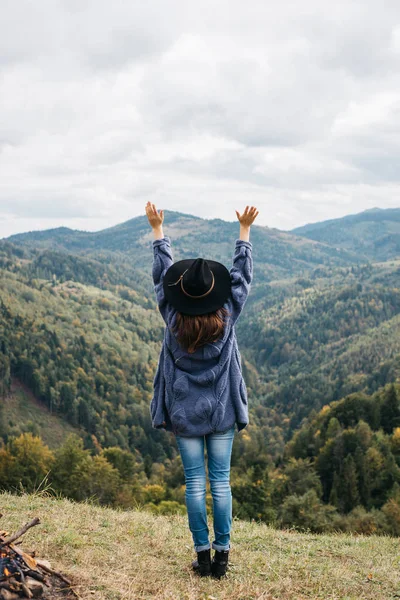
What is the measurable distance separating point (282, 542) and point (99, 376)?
490 ft

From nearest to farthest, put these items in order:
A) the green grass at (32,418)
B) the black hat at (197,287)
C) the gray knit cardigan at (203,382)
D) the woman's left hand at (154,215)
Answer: the black hat at (197,287), the gray knit cardigan at (203,382), the woman's left hand at (154,215), the green grass at (32,418)

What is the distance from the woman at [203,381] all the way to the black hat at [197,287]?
0.04 ft

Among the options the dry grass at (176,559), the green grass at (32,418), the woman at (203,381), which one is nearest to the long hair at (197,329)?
the woman at (203,381)

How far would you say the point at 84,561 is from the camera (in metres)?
5.60

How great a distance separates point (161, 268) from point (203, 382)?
1.51m

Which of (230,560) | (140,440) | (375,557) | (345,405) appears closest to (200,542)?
(230,560)

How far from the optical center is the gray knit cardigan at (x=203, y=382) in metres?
5.44

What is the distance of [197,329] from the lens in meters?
5.31

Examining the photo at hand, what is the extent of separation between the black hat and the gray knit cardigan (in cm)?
21

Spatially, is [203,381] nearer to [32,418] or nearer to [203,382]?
[203,382]

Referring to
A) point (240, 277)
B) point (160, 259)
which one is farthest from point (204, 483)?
point (160, 259)

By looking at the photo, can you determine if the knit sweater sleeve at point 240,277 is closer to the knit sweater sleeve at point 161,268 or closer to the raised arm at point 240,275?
the raised arm at point 240,275

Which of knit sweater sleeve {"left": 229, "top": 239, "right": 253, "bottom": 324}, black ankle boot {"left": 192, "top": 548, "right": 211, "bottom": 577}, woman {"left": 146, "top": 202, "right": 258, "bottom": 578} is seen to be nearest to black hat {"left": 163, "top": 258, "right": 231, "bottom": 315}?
woman {"left": 146, "top": 202, "right": 258, "bottom": 578}

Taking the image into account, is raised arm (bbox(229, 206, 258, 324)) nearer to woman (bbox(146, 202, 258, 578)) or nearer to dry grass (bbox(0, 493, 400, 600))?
woman (bbox(146, 202, 258, 578))
